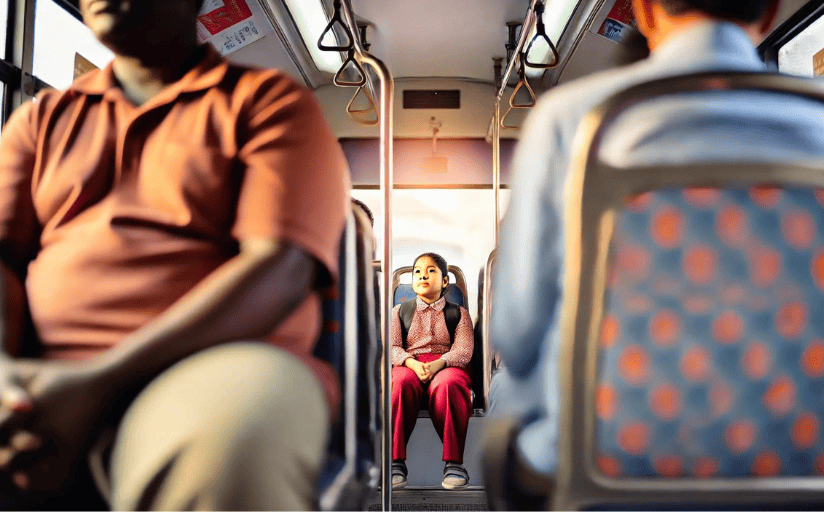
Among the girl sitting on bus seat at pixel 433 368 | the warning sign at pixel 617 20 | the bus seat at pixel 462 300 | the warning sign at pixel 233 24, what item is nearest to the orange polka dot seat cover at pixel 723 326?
the girl sitting on bus seat at pixel 433 368

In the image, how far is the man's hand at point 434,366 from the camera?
3.57 m

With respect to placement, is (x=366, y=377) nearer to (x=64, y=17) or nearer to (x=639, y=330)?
(x=639, y=330)

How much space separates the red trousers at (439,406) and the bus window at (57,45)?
2320 mm

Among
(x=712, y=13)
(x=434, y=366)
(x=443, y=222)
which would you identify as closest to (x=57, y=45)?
(x=434, y=366)

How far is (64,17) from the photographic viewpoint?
380 cm

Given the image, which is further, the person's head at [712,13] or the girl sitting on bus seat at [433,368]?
the girl sitting on bus seat at [433,368]

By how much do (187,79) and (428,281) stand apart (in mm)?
3019

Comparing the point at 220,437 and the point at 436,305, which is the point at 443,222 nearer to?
the point at 436,305

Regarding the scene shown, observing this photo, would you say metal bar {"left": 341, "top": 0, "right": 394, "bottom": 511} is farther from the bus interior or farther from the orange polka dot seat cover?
the orange polka dot seat cover

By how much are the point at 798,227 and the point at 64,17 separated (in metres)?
4.14

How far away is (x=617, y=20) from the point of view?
5.49m

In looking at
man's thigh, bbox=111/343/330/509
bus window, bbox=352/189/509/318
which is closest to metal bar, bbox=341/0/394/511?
man's thigh, bbox=111/343/330/509

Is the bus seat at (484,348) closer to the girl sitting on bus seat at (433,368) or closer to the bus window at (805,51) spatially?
the girl sitting on bus seat at (433,368)

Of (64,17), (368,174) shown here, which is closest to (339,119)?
(368,174)
